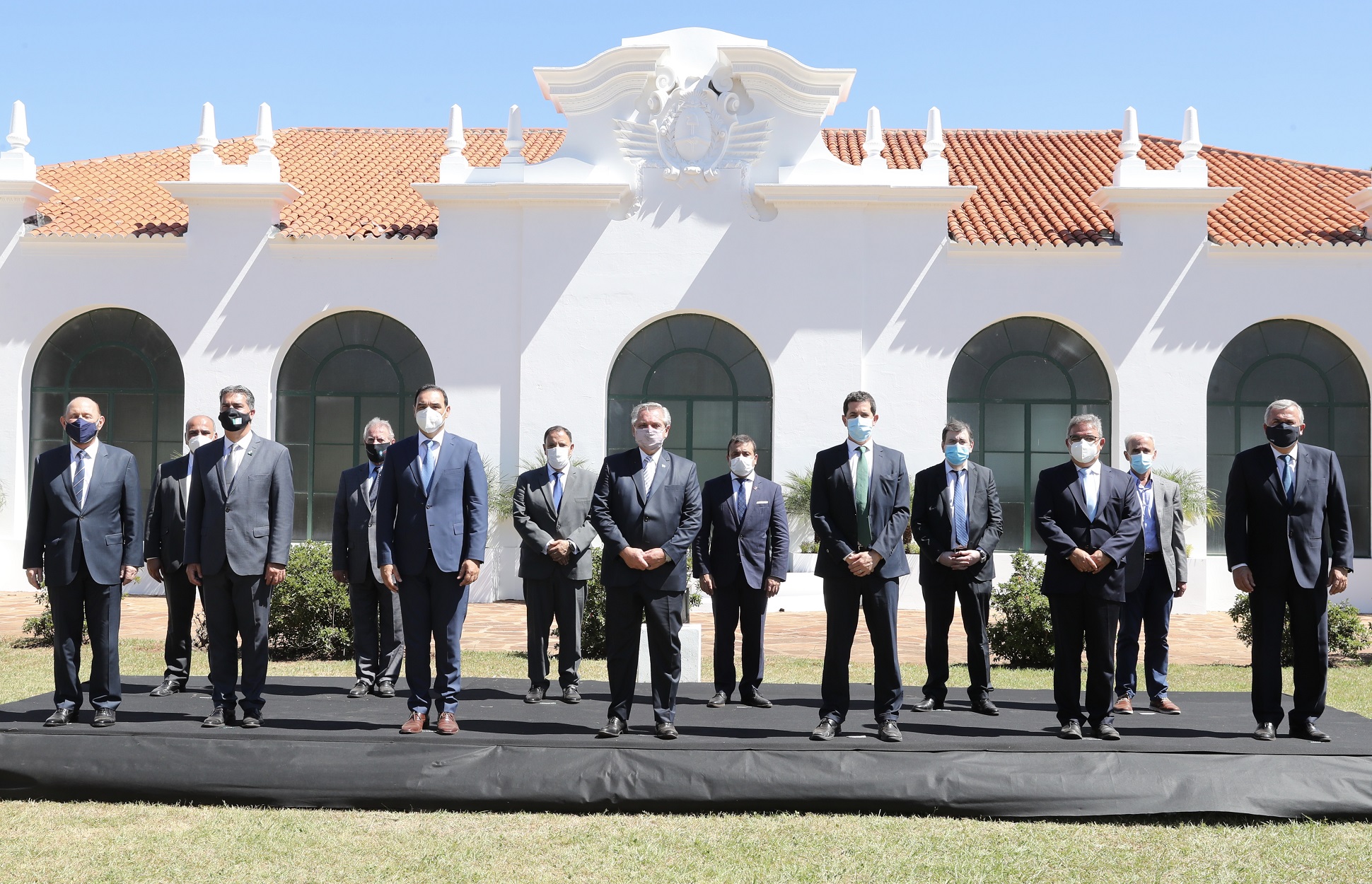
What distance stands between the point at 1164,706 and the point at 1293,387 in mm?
11797

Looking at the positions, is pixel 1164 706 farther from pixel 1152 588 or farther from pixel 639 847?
pixel 639 847

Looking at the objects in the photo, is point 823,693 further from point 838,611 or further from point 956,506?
point 956,506

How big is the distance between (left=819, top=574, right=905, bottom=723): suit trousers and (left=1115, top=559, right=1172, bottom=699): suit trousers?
6.69ft

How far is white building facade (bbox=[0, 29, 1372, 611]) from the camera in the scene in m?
17.6

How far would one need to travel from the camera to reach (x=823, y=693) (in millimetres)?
6852

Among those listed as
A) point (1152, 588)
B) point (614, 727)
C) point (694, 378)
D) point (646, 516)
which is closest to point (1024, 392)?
point (694, 378)

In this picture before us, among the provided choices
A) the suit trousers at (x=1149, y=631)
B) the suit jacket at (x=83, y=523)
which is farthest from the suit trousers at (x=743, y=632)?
the suit jacket at (x=83, y=523)

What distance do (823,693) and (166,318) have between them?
1437 centimetres

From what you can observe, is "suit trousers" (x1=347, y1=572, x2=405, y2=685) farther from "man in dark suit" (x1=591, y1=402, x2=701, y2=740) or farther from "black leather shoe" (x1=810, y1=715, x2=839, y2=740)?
"black leather shoe" (x1=810, y1=715, x2=839, y2=740)

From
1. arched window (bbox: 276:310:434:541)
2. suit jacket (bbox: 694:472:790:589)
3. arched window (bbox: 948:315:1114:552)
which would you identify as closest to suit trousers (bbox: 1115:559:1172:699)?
suit jacket (bbox: 694:472:790:589)

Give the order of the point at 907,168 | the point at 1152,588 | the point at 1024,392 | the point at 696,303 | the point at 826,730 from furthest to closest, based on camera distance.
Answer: the point at 907,168 < the point at 1024,392 < the point at 696,303 < the point at 1152,588 < the point at 826,730

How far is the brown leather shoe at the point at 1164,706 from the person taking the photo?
312 inches

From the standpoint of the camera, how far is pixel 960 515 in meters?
8.17

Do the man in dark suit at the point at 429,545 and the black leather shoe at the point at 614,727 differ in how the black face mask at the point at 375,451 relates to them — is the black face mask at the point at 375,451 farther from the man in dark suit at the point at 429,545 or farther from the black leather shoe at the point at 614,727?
the black leather shoe at the point at 614,727
